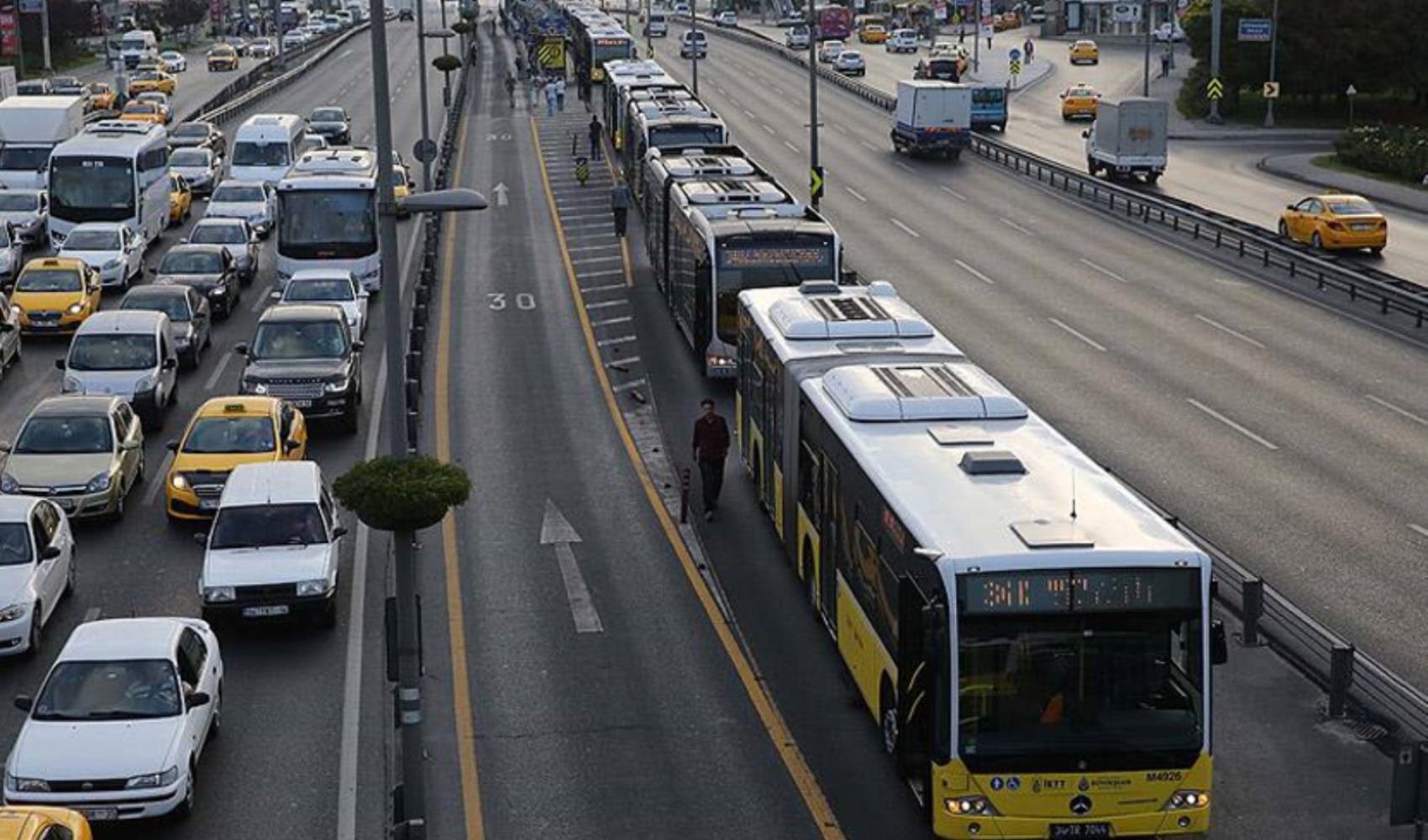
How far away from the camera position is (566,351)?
4131cm

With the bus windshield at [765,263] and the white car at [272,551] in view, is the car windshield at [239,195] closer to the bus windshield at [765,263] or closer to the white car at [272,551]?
the bus windshield at [765,263]

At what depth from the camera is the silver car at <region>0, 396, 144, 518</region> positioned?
28.0 m

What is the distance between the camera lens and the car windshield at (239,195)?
182 feet

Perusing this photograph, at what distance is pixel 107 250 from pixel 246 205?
27.5 feet

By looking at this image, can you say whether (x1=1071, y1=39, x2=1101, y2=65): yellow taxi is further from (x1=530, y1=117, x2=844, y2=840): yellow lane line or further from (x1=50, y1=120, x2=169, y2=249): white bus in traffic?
(x1=530, y1=117, x2=844, y2=840): yellow lane line

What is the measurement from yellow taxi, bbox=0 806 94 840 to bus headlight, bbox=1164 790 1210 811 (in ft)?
27.4

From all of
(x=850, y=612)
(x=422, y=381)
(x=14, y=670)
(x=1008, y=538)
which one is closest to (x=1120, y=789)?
(x=1008, y=538)

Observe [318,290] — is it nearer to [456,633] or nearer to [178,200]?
[456,633]

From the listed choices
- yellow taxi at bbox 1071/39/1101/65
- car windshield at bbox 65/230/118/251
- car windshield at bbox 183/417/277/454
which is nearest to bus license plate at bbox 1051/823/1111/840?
car windshield at bbox 183/417/277/454

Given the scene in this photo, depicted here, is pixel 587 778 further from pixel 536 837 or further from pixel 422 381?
pixel 422 381

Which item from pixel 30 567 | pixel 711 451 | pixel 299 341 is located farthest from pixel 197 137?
pixel 30 567

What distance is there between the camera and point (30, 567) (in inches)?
921

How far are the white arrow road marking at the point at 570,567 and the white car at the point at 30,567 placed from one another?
6.06 meters

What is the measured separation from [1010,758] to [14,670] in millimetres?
12190
